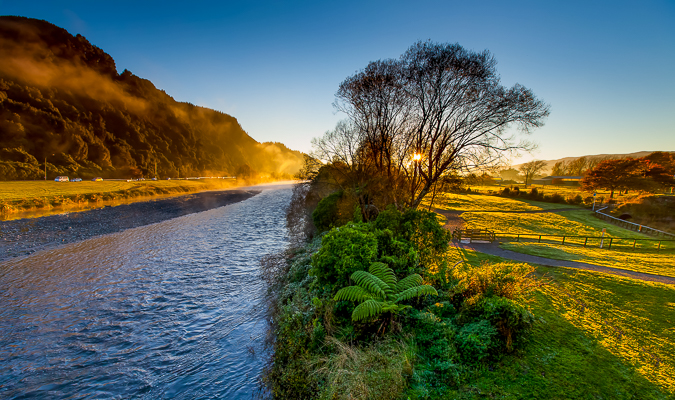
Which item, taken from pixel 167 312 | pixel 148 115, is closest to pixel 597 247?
pixel 167 312

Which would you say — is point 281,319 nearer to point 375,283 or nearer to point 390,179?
point 375,283

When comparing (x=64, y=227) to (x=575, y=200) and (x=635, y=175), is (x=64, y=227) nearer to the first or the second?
(x=575, y=200)

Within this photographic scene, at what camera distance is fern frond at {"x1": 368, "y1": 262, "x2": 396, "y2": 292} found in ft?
23.5

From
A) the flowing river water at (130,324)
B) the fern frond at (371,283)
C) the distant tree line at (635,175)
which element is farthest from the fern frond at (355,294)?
the distant tree line at (635,175)

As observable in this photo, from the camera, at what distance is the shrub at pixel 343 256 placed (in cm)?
805

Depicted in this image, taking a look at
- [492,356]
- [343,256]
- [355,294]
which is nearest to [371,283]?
[355,294]

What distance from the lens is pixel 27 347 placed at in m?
8.62

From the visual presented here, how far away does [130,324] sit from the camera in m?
10.1

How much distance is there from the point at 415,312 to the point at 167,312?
1097 cm

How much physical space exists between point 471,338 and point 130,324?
41.8 feet

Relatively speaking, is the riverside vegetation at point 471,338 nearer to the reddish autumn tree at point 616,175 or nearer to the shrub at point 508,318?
the shrub at point 508,318

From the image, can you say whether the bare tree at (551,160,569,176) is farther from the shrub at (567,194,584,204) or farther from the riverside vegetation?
the riverside vegetation

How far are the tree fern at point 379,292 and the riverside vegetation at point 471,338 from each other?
0.11 meters

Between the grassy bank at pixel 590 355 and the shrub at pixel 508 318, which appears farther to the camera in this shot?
the shrub at pixel 508 318
